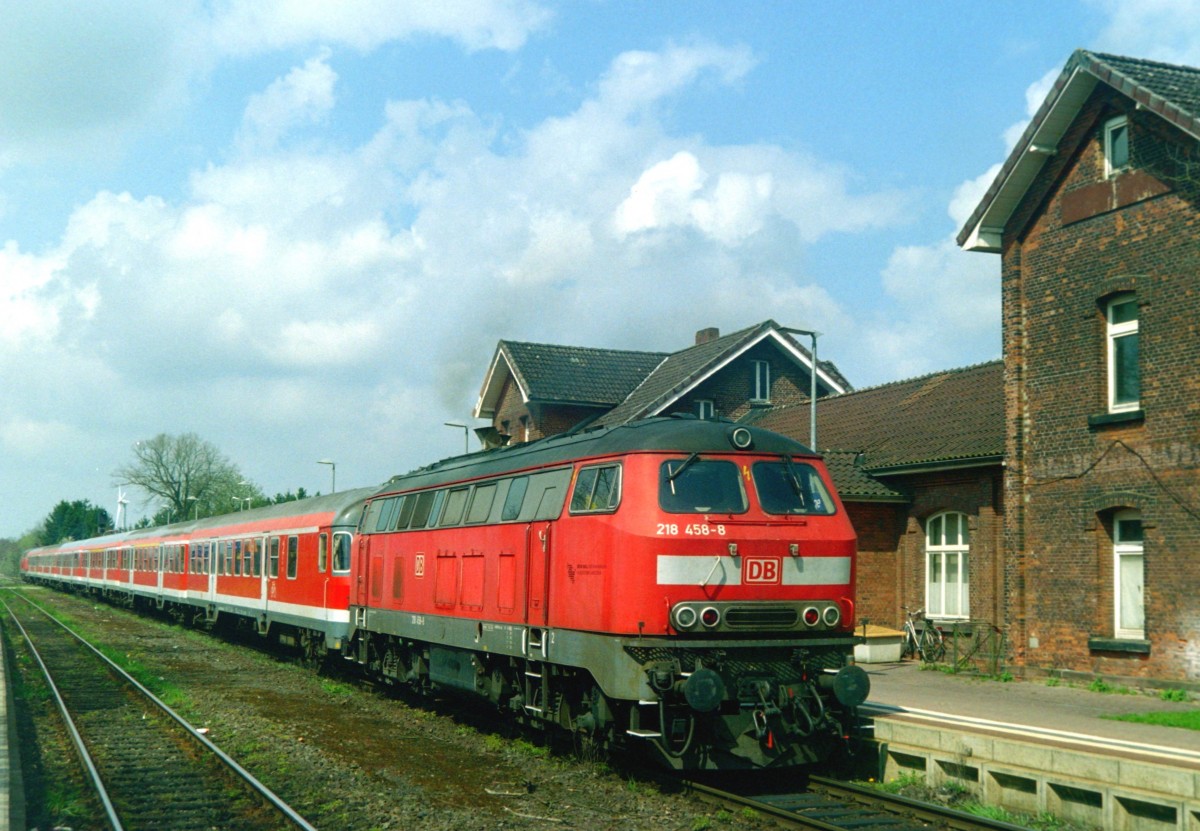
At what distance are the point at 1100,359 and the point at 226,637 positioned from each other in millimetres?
22941

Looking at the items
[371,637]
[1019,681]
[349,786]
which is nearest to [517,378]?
Result: [371,637]

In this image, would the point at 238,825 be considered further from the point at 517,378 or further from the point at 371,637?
the point at 517,378

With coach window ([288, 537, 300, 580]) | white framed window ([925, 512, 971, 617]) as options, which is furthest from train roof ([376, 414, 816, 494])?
white framed window ([925, 512, 971, 617])

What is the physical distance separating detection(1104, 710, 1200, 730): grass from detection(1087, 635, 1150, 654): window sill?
2755 millimetres

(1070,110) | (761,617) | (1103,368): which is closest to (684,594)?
(761,617)

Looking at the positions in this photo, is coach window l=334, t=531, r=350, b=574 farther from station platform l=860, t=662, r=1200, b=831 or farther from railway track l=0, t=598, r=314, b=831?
station platform l=860, t=662, r=1200, b=831

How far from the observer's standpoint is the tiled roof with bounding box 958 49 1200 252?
1641 cm

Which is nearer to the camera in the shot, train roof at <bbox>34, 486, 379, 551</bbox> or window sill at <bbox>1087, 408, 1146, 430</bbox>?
window sill at <bbox>1087, 408, 1146, 430</bbox>

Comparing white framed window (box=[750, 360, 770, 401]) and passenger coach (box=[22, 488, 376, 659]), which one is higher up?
white framed window (box=[750, 360, 770, 401])

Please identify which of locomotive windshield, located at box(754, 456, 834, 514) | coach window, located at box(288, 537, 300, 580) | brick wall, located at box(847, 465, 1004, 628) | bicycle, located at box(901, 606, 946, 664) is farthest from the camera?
coach window, located at box(288, 537, 300, 580)

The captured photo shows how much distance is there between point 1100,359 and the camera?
17688mm

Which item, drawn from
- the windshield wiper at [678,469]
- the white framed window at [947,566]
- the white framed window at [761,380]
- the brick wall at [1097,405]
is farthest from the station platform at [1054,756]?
the white framed window at [761,380]

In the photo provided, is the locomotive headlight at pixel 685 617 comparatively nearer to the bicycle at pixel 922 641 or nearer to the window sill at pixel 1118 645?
the window sill at pixel 1118 645

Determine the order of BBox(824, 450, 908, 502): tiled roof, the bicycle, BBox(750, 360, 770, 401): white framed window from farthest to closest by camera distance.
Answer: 1. BBox(750, 360, 770, 401): white framed window
2. BBox(824, 450, 908, 502): tiled roof
3. the bicycle
